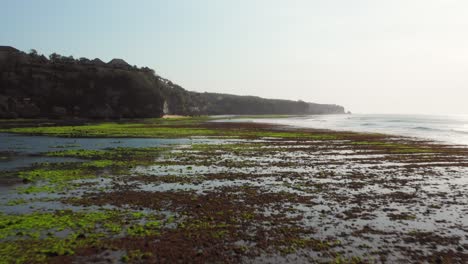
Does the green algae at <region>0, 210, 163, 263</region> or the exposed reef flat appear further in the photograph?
the exposed reef flat

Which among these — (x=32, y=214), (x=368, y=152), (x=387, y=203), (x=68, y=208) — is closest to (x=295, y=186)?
(x=387, y=203)

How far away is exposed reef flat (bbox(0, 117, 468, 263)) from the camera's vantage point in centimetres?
1269

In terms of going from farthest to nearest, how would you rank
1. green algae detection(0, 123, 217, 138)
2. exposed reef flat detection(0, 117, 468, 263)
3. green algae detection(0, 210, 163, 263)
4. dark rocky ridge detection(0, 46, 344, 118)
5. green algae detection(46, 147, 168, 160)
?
dark rocky ridge detection(0, 46, 344, 118) → green algae detection(0, 123, 217, 138) → green algae detection(46, 147, 168, 160) → exposed reef flat detection(0, 117, 468, 263) → green algae detection(0, 210, 163, 263)

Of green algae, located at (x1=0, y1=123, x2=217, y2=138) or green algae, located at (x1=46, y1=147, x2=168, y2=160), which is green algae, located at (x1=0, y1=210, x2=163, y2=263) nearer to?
green algae, located at (x1=46, y1=147, x2=168, y2=160)

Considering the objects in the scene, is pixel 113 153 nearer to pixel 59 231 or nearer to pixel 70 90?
pixel 59 231

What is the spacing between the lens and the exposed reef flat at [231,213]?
41.6 ft

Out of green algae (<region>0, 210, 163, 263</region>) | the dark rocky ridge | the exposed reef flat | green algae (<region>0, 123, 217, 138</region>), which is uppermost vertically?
the dark rocky ridge

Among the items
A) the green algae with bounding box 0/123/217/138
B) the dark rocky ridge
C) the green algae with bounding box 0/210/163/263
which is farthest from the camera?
the dark rocky ridge

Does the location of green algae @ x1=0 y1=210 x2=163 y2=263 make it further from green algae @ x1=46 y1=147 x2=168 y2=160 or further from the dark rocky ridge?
the dark rocky ridge

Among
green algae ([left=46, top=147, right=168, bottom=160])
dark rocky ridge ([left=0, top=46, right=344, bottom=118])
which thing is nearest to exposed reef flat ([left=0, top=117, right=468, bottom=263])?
green algae ([left=46, top=147, right=168, bottom=160])

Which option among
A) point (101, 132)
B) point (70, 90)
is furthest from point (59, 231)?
point (70, 90)

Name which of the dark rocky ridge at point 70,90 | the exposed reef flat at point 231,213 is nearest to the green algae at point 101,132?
the exposed reef flat at point 231,213

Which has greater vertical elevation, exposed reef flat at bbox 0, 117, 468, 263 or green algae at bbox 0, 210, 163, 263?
green algae at bbox 0, 210, 163, 263

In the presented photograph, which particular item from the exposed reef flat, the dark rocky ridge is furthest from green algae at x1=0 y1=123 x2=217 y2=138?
the dark rocky ridge
